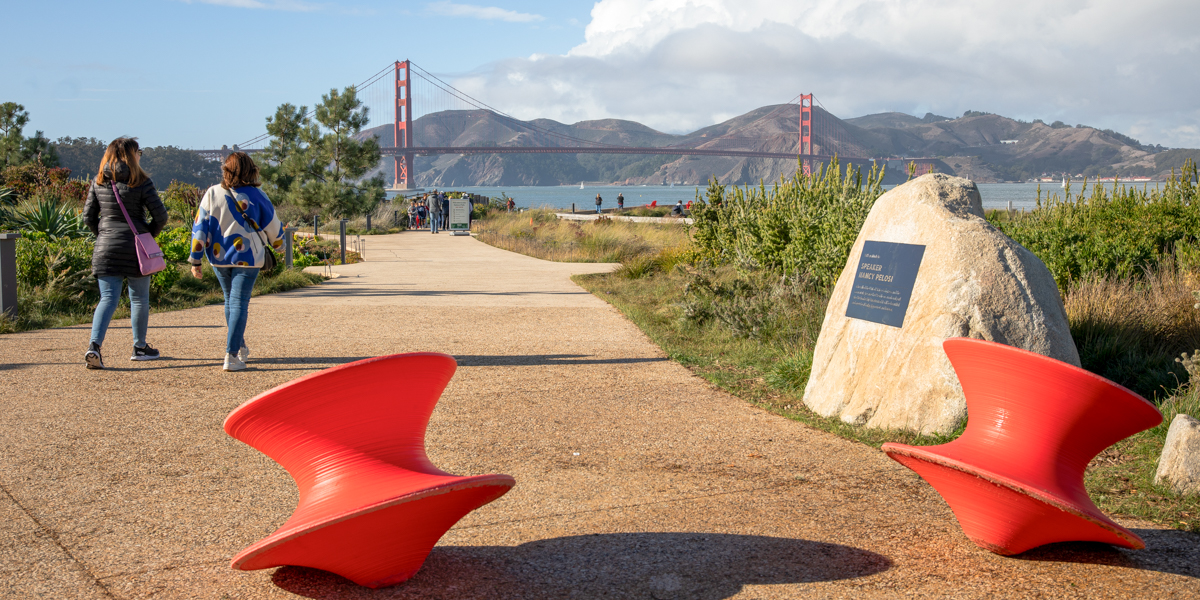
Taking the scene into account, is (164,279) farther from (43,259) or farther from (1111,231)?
(1111,231)

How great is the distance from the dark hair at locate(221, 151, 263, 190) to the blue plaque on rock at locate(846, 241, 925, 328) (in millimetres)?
4311

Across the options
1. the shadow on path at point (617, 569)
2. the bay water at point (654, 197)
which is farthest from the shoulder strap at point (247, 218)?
the bay water at point (654, 197)

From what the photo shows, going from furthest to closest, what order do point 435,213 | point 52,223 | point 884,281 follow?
point 435,213
point 52,223
point 884,281

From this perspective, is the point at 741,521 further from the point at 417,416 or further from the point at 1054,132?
the point at 1054,132

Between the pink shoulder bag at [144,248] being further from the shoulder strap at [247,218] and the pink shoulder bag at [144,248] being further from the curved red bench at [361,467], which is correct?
the curved red bench at [361,467]

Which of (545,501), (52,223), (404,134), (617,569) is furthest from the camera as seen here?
(404,134)

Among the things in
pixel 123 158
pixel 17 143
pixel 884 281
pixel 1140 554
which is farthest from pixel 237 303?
pixel 17 143

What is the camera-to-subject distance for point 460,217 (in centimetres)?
2622

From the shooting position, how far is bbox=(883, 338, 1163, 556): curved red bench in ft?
9.16

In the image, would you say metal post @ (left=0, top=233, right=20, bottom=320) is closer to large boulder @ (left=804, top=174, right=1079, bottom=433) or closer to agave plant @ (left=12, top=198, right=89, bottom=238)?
agave plant @ (left=12, top=198, right=89, bottom=238)

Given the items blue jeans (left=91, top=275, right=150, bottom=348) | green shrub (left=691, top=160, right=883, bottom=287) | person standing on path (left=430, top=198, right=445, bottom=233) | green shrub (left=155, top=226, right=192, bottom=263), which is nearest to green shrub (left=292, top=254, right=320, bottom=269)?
green shrub (left=155, top=226, right=192, bottom=263)

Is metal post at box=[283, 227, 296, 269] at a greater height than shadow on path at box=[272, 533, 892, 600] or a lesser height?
greater

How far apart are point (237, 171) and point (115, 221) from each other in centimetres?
94

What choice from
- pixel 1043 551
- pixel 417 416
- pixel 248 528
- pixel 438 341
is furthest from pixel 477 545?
pixel 438 341
